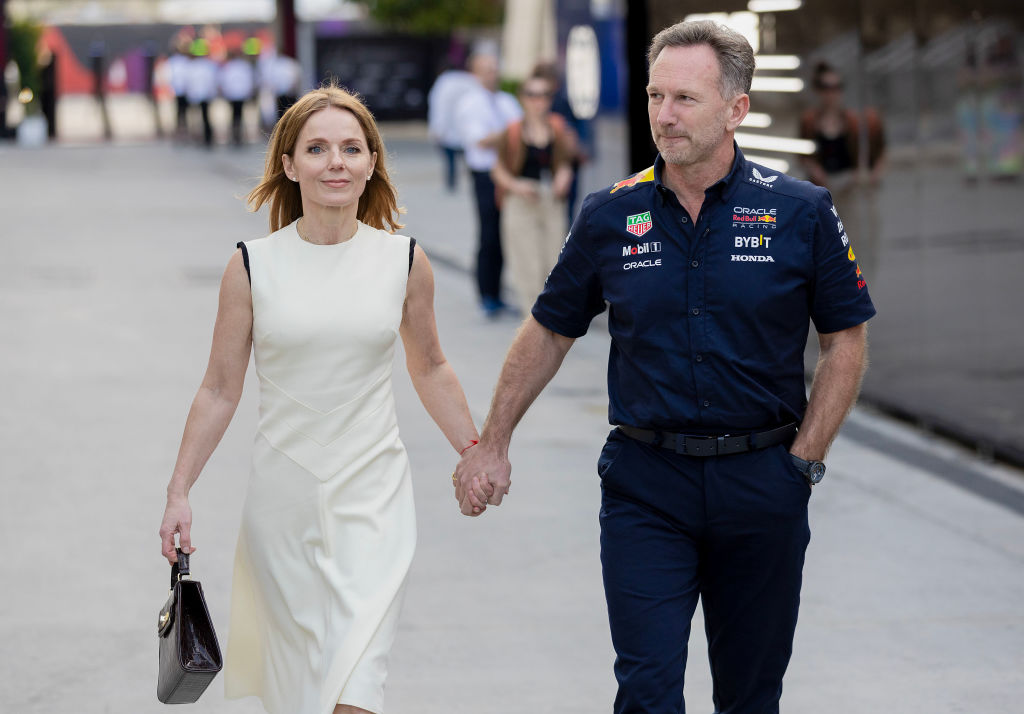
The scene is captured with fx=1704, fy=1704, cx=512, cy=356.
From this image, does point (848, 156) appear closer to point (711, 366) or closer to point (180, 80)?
point (711, 366)

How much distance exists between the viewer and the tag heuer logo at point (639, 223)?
3.77 meters

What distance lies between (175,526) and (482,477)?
73 centimetres

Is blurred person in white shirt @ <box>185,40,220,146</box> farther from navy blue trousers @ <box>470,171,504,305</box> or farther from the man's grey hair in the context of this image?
the man's grey hair

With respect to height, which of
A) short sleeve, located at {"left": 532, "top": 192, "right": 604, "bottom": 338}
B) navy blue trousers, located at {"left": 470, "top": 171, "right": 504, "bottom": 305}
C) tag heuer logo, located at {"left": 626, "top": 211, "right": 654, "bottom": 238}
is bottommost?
navy blue trousers, located at {"left": 470, "top": 171, "right": 504, "bottom": 305}

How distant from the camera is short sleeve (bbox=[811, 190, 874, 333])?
3.73m

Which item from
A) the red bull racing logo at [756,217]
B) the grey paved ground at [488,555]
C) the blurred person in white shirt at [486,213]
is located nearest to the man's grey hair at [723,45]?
the red bull racing logo at [756,217]

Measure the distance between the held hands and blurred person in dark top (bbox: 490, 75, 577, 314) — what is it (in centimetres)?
794

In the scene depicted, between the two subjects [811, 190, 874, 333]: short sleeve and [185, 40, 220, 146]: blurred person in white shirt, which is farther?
[185, 40, 220, 146]: blurred person in white shirt

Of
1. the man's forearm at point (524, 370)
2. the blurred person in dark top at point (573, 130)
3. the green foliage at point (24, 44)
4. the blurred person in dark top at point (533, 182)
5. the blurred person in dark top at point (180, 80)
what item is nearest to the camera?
the man's forearm at point (524, 370)

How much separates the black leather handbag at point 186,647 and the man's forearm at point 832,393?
1.34 metres

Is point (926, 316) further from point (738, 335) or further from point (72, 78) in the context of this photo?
point (72, 78)

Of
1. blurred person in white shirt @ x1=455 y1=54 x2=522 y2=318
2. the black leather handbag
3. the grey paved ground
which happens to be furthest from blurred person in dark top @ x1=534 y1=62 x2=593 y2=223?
the black leather handbag

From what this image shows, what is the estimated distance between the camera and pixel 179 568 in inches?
149

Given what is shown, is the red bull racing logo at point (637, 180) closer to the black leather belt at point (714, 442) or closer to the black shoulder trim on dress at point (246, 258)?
the black leather belt at point (714, 442)
